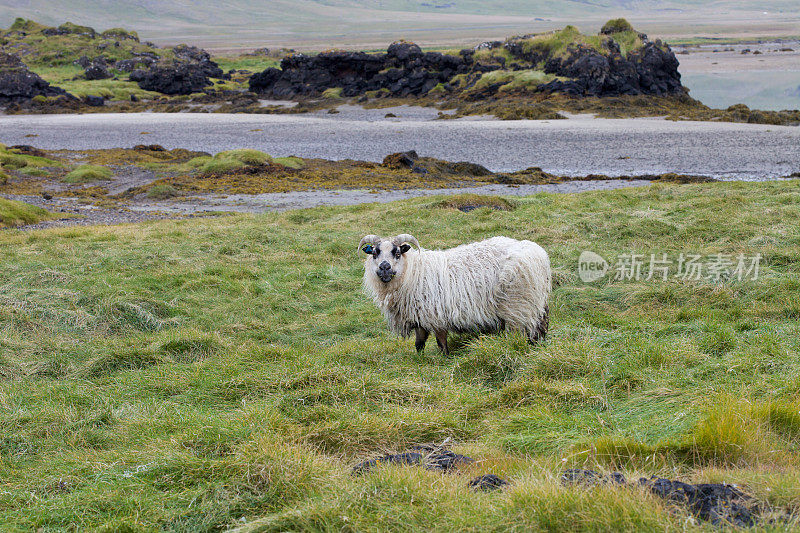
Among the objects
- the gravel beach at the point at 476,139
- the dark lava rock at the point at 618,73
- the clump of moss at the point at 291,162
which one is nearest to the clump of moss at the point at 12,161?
the gravel beach at the point at 476,139

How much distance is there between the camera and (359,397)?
6133mm

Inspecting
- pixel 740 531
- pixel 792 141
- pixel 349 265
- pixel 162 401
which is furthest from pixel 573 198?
pixel 792 141

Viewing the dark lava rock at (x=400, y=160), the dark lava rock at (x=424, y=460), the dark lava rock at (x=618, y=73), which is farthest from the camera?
the dark lava rock at (x=618, y=73)

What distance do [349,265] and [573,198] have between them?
27.9 ft

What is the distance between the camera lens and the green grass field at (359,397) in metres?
4.02

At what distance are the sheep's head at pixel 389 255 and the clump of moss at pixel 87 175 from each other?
95.7 ft

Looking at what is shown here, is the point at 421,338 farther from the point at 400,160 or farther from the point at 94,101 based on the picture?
the point at 94,101

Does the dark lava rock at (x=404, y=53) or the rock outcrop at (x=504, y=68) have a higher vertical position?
the dark lava rock at (x=404, y=53)

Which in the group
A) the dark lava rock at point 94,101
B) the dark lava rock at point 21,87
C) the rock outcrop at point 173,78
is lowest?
the dark lava rock at point 94,101

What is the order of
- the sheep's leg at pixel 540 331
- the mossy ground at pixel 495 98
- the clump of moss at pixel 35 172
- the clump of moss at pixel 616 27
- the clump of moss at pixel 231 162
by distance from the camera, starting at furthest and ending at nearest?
the clump of moss at pixel 616 27 < the mossy ground at pixel 495 98 < the clump of moss at pixel 35 172 < the clump of moss at pixel 231 162 < the sheep's leg at pixel 540 331

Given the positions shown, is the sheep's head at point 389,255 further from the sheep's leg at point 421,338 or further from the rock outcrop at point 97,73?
the rock outcrop at point 97,73

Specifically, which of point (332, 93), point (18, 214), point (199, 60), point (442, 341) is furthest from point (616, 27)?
point (442, 341)

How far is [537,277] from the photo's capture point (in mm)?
7984

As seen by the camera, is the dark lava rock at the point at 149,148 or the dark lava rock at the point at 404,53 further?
the dark lava rock at the point at 404,53
